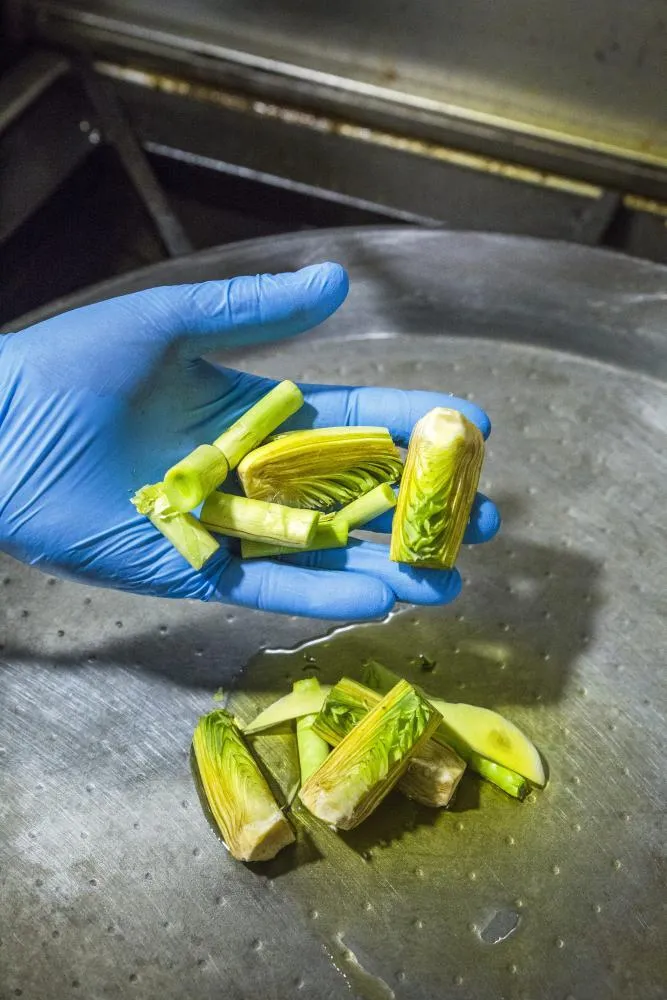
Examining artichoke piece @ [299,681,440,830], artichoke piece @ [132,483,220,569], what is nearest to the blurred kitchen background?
artichoke piece @ [132,483,220,569]

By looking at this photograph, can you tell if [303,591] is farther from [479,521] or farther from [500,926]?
[500,926]

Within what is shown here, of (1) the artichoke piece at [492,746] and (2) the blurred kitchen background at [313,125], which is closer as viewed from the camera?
(1) the artichoke piece at [492,746]

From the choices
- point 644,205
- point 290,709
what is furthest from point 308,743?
point 644,205

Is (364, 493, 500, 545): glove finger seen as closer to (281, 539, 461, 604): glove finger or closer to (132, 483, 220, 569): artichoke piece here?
(281, 539, 461, 604): glove finger

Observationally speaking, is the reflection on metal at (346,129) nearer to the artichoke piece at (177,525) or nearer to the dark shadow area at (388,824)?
the artichoke piece at (177,525)

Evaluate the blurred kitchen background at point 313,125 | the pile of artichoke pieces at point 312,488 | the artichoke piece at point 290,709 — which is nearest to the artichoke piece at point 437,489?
the pile of artichoke pieces at point 312,488

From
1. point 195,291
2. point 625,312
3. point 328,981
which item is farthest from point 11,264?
point 328,981

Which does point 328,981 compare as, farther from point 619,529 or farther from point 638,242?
point 638,242
